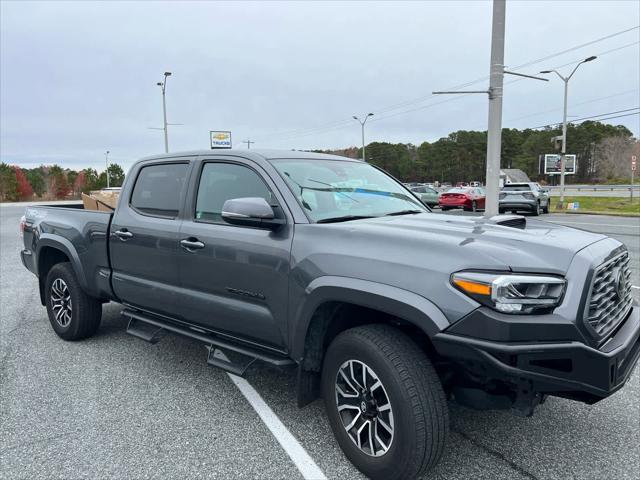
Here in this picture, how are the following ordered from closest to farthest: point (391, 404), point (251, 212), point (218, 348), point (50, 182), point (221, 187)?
point (391, 404), point (251, 212), point (218, 348), point (221, 187), point (50, 182)

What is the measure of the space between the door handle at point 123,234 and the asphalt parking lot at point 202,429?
1.14 metres

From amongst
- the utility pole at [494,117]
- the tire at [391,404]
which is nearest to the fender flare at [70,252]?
the tire at [391,404]

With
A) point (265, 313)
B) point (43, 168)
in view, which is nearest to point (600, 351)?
point (265, 313)

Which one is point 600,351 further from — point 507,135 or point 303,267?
point 507,135

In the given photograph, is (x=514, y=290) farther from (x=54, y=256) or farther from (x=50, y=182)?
(x=50, y=182)

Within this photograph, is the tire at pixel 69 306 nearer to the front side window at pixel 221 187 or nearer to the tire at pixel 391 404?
the front side window at pixel 221 187

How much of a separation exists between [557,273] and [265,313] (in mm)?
1684

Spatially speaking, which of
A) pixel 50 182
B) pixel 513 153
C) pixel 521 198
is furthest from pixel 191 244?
pixel 513 153

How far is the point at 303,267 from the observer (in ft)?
9.32

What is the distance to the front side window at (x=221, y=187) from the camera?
3428 millimetres

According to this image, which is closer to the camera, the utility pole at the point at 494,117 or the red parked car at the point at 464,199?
the utility pole at the point at 494,117

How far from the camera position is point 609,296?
2.55m

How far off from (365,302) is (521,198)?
75.1 ft

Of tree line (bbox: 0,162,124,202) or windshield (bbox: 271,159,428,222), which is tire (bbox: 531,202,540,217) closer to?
windshield (bbox: 271,159,428,222)
